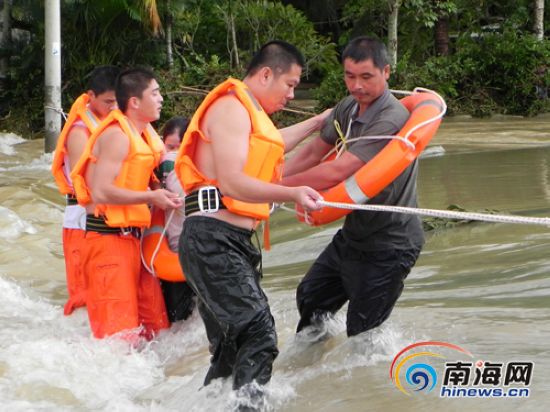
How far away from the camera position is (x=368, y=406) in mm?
4883

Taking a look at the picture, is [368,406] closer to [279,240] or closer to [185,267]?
[185,267]

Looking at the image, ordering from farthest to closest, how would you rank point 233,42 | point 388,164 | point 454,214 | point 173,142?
point 233,42, point 173,142, point 388,164, point 454,214

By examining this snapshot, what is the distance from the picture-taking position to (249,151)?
4555 mm

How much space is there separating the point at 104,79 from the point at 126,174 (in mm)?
931

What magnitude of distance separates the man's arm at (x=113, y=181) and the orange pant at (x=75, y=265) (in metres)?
0.56

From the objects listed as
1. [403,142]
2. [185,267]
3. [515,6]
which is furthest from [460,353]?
[515,6]

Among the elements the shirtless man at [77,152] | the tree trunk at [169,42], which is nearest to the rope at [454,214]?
the shirtless man at [77,152]

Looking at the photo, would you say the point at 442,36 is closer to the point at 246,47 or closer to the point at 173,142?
the point at 246,47

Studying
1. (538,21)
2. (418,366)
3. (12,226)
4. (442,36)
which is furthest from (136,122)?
(442,36)

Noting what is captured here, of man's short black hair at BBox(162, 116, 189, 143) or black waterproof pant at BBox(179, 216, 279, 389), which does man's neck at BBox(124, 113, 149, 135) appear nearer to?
man's short black hair at BBox(162, 116, 189, 143)

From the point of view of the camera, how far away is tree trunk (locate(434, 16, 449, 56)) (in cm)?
2423

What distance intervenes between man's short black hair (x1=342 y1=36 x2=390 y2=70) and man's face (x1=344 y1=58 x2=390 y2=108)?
0.02m

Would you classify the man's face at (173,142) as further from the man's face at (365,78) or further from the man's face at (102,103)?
the man's face at (365,78)

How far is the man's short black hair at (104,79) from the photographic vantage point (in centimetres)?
652
